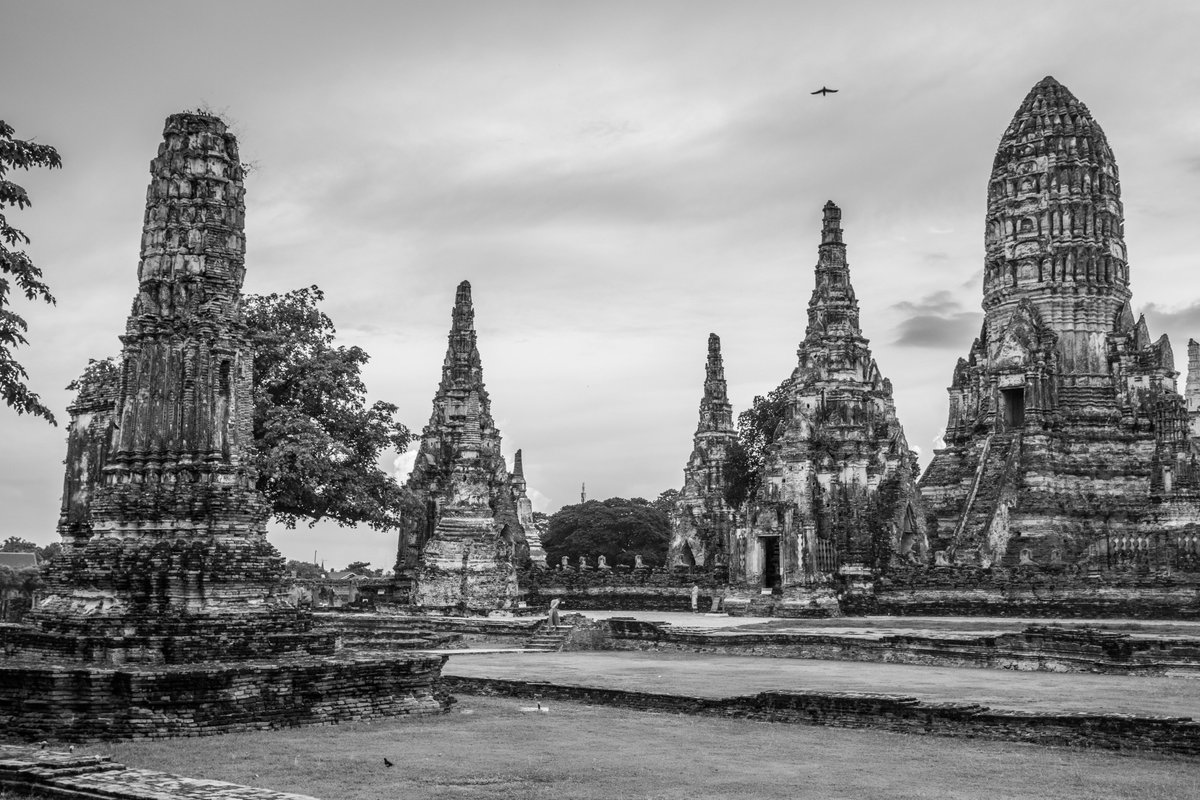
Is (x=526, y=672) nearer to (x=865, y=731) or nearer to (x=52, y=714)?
(x=865, y=731)

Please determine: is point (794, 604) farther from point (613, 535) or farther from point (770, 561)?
point (613, 535)

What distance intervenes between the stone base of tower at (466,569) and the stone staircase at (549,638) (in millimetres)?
5375

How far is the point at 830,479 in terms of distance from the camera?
33.4 metres

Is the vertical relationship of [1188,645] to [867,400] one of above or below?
below

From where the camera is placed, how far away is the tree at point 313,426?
26641 mm

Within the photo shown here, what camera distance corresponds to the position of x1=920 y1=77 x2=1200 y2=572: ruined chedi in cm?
3475

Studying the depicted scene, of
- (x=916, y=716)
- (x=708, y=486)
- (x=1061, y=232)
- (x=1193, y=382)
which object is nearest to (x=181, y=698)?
(x=916, y=716)

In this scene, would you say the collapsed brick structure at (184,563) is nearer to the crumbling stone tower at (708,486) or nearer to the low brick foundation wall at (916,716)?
the low brick foundation wall at (916,716)

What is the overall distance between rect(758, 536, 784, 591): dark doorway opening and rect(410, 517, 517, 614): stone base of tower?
667cm

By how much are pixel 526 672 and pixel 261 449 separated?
11.1 m

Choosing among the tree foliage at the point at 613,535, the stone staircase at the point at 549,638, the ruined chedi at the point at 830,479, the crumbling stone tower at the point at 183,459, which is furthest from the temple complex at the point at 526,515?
the crumbling stone tower at the point at 183,459

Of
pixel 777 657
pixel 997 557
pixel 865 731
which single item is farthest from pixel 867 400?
pixel 865 731

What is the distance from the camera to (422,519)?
1474 inches

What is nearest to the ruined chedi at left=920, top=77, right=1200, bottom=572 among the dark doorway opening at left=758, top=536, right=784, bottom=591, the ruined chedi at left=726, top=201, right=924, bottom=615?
the ruined chedi at left=726, top=201, right=924, bottom=615
